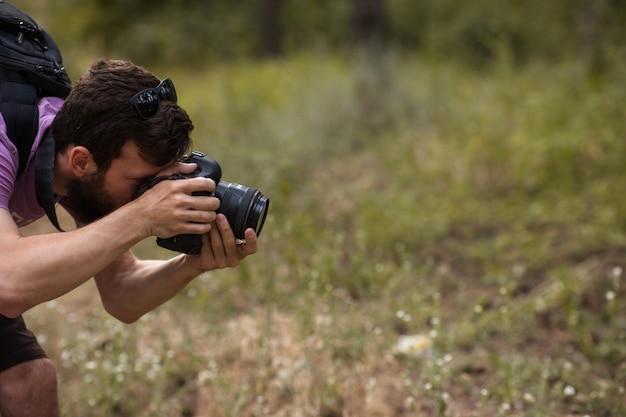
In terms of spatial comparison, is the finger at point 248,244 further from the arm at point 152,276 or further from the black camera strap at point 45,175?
the black camera strap at point 45,175

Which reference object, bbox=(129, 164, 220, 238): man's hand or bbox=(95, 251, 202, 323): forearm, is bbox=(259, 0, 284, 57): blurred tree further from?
bbox=(129, 164, 220, 238): man's hand

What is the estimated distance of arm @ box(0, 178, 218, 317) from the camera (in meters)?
1.91

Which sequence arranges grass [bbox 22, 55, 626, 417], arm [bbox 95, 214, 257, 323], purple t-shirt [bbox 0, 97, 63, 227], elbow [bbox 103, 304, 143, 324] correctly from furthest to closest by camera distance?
grass [bbox 22, 55, 626, 417] < elbow [bbox 103, 304, 143, 324] < arm [bbox 95, 214, 257, 323] < purple t-shirt [bbox 0, 97, 63, 227]

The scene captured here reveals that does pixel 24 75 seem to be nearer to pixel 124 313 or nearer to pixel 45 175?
pixel 45 175

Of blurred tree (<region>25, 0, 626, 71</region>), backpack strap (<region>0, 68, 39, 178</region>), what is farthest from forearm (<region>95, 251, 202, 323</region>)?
blurred tree (<region>25, 0, 626, 71</region>)

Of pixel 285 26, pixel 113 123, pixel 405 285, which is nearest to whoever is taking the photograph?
pixel 113 123

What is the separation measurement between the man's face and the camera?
0.14 m

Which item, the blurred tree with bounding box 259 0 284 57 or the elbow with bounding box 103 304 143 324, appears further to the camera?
the blurred tree with bounding box 259 0 284 57

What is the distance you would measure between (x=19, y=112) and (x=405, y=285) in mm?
2338

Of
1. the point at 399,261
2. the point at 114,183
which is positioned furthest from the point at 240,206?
the point at 399,261

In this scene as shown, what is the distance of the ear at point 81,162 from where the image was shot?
2152 mm

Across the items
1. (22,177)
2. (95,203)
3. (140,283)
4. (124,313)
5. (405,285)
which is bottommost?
(405,285)

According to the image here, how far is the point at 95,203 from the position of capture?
89.7 inches

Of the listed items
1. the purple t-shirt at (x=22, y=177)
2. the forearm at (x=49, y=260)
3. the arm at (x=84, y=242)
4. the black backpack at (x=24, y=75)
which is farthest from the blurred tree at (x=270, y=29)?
the forearm at (x=49, y=260)
